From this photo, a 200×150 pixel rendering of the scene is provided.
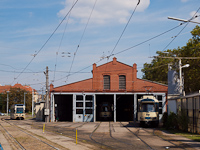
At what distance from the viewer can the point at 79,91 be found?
52031 mm

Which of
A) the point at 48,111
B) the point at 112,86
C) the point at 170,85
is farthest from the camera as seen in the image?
the point at 112,86

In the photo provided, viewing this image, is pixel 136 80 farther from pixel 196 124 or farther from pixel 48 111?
pixel 196 124

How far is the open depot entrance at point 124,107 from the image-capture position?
58.0 metres

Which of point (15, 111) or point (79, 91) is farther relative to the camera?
point (15, 111)

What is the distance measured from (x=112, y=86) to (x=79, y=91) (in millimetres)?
6984

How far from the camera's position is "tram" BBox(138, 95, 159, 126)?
35031mm

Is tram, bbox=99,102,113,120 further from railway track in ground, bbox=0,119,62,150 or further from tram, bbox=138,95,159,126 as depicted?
railway track in ground, bbox=0,119,62,150

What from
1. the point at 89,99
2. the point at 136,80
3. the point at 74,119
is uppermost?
the point at 136,80

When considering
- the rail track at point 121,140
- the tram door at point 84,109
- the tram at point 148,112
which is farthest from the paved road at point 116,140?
the tram door at point 84,109

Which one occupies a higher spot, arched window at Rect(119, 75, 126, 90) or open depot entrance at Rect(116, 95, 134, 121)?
arched window at Rect(119, 75, 126, 90)

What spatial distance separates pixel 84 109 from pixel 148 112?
19.2 metres

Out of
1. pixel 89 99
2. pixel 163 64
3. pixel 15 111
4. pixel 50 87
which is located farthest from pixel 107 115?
pixel 163 64

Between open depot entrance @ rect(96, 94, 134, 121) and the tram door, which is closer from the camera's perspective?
the tram door

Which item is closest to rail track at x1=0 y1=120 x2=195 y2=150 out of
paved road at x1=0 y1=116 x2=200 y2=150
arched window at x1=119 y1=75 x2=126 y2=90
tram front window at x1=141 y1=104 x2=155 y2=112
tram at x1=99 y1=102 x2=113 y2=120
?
paved road at x1=0 y1=116 x2=200 y2=150
